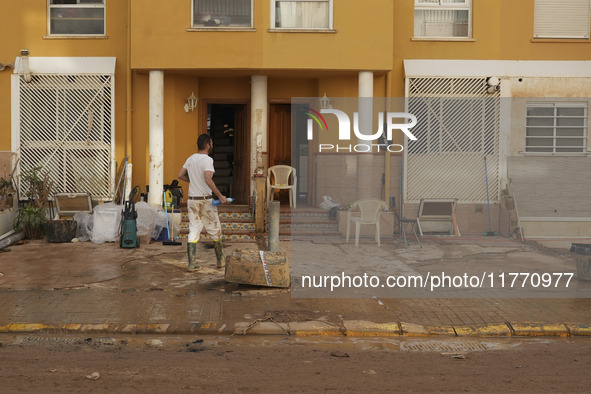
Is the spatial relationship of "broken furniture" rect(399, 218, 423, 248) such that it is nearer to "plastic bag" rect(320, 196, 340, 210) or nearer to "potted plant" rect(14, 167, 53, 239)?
"plastic bag" rect(320, 196, 340, 210)

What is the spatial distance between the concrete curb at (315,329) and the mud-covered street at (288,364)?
0.12m

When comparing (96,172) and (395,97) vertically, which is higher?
(395,97)

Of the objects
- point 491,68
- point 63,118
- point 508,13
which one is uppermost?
point 508,13

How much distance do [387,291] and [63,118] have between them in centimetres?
889

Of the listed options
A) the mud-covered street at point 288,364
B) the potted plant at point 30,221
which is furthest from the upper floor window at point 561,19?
the potted plant at point 30,221

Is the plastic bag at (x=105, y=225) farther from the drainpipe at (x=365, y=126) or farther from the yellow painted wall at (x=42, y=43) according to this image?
the drainpipe at (x=365, y=126)

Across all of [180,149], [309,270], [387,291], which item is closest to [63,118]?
[180,149]

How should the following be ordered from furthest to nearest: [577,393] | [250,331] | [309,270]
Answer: [309,270], [250,331], [577,393]

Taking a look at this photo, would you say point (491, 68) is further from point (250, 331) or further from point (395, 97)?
point (250, 331)

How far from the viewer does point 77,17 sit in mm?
15133

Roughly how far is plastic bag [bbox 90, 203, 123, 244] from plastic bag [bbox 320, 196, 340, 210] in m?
4.23

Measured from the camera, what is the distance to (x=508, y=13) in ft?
49.8

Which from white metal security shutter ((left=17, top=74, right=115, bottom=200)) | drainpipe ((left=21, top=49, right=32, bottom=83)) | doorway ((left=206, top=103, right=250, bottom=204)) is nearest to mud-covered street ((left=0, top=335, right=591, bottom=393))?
white metal security shutter ((left=17, top=74, right=115, bottom=200))

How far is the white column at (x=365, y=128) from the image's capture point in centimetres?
1446
